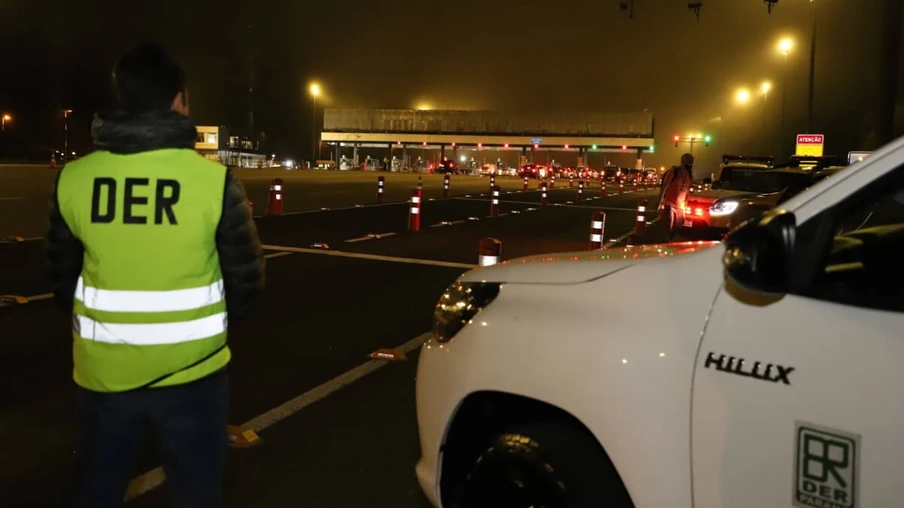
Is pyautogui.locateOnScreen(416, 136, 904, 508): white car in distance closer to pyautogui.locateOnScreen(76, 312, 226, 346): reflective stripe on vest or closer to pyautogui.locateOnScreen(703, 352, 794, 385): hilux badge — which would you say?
pyautogui.locateOnScreen(703, 352, 794, 385): hilux badge

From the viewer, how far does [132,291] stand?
2.69 metres

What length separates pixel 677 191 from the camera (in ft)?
50.9

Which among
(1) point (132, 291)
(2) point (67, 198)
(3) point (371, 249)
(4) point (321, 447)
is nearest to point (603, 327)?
(1) point (132, 291)

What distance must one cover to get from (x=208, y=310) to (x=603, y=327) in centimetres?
127

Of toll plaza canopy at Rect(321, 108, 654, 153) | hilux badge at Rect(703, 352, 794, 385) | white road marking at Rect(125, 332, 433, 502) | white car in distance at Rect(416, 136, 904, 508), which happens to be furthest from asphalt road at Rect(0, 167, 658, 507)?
toll plaza canopy at Rect(321, 108, 654, 153)

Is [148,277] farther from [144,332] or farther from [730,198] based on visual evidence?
[730,198]

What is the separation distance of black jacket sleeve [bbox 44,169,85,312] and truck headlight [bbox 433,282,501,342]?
1.36m

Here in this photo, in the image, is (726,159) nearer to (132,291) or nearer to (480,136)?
(132,291)

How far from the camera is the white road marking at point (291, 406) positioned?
183 inches

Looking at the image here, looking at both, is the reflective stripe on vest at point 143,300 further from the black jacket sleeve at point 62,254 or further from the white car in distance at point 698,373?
the white car in distance at point 698,373

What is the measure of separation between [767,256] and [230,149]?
Result: 75297 millimetres

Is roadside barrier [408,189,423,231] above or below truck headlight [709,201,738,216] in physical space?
below

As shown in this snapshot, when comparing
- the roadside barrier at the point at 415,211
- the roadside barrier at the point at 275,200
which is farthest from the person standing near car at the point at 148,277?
the roadside barrier at the point at 275,200

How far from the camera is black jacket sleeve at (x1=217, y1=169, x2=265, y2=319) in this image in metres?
2.78
